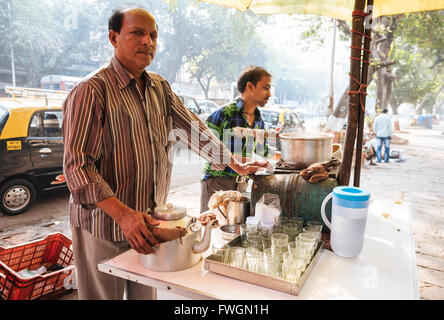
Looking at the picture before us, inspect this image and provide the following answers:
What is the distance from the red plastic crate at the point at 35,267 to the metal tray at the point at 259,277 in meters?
2.07

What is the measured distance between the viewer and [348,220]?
1.53m

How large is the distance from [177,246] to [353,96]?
1.37 meters

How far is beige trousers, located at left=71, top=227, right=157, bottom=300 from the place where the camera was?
166 cm

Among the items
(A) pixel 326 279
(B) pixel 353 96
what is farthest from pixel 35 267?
(B) pixel 353 96

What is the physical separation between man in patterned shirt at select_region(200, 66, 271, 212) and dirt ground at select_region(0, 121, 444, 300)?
1.75 metres

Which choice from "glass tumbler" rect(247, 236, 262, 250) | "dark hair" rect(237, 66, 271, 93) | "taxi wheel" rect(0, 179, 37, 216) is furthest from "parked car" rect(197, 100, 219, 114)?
"glass tumbler" rect(247, 236, 262, 250)

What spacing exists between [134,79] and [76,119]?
40 cm

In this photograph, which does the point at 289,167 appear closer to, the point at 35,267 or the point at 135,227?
the point at 135,227

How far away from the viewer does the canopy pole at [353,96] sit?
6.11ft

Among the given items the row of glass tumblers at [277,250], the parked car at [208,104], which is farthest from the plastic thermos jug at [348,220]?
the parked car at [208,104]

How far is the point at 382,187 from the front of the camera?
7652 mm

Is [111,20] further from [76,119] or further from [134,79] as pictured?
[76,119]

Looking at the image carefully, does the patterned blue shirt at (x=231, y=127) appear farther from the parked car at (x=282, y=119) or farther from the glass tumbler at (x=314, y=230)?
the parked car at (x=282, y=119)
